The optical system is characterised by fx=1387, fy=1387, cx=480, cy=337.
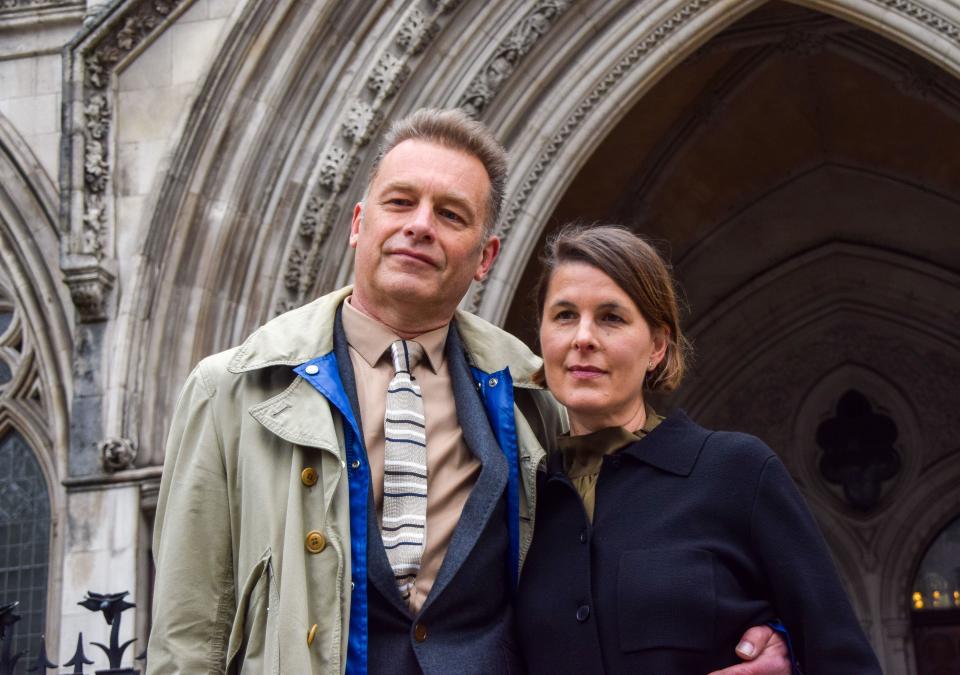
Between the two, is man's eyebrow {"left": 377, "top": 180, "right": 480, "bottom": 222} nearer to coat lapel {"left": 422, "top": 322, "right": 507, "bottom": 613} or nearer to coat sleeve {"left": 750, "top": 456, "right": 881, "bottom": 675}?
coat lapel {"left": 422, "top": 322, "right": 507, "bottom": 613}

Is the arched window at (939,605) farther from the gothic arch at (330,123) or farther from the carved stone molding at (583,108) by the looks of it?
the carved stone molding at (583,108)

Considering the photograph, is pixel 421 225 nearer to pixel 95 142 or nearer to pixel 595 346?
pixel 595 346

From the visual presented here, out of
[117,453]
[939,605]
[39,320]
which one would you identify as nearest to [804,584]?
[117,453]

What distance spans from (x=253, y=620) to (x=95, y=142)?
6.13 m

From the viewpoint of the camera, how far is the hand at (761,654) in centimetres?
233

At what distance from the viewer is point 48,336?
8.71 m

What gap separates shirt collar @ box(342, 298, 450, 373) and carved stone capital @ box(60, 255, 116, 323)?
5.31 meters

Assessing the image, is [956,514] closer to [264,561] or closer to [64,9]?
[64,9]

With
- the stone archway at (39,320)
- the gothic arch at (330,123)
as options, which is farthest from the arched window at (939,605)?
the stone archway at (39,320)

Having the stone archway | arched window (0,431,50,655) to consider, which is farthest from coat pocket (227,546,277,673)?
arched window (0,431,50,655)

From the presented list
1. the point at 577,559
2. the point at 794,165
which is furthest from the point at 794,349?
the point at 577,559

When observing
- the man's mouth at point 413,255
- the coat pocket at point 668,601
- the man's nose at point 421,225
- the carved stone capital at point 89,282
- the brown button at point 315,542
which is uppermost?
the carved stone capital at point 89,282

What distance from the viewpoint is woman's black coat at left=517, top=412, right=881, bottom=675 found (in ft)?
7.78

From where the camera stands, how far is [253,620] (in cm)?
235
